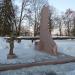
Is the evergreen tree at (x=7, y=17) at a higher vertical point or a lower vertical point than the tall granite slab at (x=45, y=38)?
higher

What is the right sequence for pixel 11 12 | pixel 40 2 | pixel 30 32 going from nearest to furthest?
pixel 11 12
pixel 40 2
pixel 30 32

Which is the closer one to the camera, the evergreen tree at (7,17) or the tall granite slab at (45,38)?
the tall granite slab at (45,38)

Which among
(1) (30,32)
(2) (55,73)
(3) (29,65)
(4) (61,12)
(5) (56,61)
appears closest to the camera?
(2) (55,73)

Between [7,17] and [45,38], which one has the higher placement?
[7,17]

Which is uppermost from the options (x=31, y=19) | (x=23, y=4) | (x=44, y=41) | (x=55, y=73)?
(x=23, y=4)

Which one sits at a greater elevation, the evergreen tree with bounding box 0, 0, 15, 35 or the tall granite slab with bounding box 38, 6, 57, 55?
the evergreen tree with bounding box 0, 0, 15, 35

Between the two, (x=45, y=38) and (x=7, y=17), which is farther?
(x=7, y=17)

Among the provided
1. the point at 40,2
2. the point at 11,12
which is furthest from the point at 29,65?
the point at 40,2

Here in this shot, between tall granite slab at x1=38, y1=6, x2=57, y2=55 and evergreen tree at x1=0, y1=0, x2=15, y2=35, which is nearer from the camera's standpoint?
tall granite slab at x1=38, y1=6, x2=57, y2=55

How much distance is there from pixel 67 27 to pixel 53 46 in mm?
42419

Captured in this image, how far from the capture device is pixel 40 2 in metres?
Result: 38.8

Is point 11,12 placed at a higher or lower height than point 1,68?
higher

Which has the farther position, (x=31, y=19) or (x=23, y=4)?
(x=31, y=19)

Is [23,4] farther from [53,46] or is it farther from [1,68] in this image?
[1,68]
